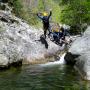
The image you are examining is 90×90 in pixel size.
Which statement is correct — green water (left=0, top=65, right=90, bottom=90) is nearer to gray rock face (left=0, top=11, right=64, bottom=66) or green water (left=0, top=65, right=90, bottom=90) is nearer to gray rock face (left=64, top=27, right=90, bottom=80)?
gray rock face (left=64, top=27, right=90, bottom=80)

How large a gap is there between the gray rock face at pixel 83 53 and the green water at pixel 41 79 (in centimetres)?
50

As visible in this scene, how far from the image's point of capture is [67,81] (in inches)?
679

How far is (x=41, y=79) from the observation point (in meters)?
17.7

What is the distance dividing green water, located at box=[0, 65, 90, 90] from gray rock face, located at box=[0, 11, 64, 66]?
3.90 feet

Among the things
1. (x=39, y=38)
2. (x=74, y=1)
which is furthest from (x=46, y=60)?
(x=74, y=1)

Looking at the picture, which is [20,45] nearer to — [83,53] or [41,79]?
[83,53]

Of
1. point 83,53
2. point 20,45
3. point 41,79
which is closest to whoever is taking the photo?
point 41,79

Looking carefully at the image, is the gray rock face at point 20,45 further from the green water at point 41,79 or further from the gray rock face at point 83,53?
the gray rock face at point 83,53

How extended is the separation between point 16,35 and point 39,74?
6.53 metres

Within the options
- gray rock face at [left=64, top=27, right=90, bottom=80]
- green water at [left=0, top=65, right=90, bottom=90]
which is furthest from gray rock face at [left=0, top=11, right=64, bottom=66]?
gray rock face at [left=64, top=27, right=90, bottom=80]

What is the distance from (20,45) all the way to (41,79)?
22.9 feet

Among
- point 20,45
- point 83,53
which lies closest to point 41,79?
point 83,53

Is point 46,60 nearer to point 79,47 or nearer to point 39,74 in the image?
point 79,47

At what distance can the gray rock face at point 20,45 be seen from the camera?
866 inches
